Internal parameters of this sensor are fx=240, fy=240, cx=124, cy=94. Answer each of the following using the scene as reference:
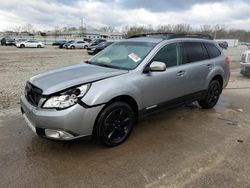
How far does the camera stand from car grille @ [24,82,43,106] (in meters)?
3.38

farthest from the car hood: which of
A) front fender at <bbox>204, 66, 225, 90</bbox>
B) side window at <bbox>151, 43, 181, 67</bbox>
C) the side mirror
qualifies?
front fender at <bbox>204, 66, 225, 90</bbox>

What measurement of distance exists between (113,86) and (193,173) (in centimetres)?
160

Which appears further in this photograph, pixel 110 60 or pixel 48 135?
pixel 110 60

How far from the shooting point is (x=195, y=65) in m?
4.92

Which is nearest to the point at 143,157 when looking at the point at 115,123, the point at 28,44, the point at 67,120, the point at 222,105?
the point at 115,123

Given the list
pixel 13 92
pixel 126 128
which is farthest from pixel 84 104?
pixel 13 92

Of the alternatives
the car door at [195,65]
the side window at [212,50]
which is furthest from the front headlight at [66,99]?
the side window at [212,50]

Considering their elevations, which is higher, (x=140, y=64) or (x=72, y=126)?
(x=140, y=64)

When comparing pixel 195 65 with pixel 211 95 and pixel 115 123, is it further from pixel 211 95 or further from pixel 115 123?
pixel 115 123

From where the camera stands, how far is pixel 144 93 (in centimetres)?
396

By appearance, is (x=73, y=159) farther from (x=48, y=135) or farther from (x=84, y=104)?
(x=84, y=104)

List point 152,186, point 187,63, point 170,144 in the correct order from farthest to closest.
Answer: point 187,63 < point 170,144 < point 152,186

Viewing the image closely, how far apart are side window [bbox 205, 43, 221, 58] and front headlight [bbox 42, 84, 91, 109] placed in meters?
3.50

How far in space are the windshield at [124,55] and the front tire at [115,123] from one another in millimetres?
723
